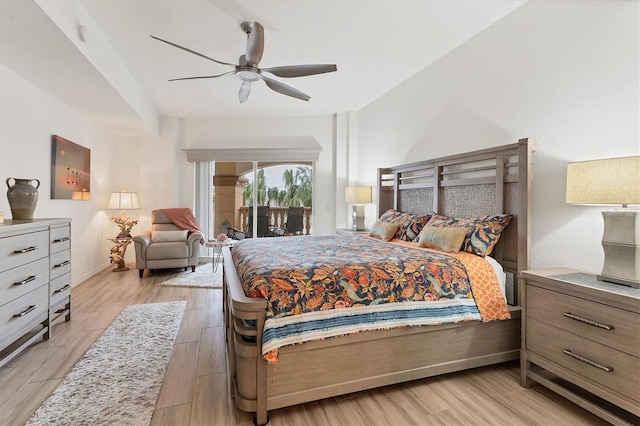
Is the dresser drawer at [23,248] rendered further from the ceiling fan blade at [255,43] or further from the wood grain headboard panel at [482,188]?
the wood grain headboard panel at [482,188]

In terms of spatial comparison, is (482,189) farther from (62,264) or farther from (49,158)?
(49,158)

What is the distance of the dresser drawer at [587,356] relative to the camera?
1.44m

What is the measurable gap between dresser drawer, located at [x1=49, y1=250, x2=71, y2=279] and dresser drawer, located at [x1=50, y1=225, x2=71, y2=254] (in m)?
0.04

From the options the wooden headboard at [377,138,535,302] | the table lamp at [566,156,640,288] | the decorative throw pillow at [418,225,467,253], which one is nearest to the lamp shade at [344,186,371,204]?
the wooden headboard at [377,138,535,302]

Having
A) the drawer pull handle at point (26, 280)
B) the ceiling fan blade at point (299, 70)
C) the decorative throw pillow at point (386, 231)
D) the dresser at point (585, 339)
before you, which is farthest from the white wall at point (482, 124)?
the ceiling fan blade at point (299, 70)

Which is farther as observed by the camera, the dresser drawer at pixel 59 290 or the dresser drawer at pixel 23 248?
the dresser drawer at pixel 59 290

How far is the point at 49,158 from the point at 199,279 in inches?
88.0

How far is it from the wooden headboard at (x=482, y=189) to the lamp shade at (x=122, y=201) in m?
4.17

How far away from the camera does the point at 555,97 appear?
2277 mm

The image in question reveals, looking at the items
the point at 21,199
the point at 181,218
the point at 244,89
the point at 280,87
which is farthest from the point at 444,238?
the point at 181,218

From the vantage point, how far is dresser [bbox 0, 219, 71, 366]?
196cm

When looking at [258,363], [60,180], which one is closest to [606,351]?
[258,363]

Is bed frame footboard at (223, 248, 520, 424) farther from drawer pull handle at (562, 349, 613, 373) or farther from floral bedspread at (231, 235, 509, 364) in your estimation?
drawer pull handle at (562, 349, 613, 373)

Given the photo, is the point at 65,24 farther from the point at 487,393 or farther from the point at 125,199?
the point at 487,393
